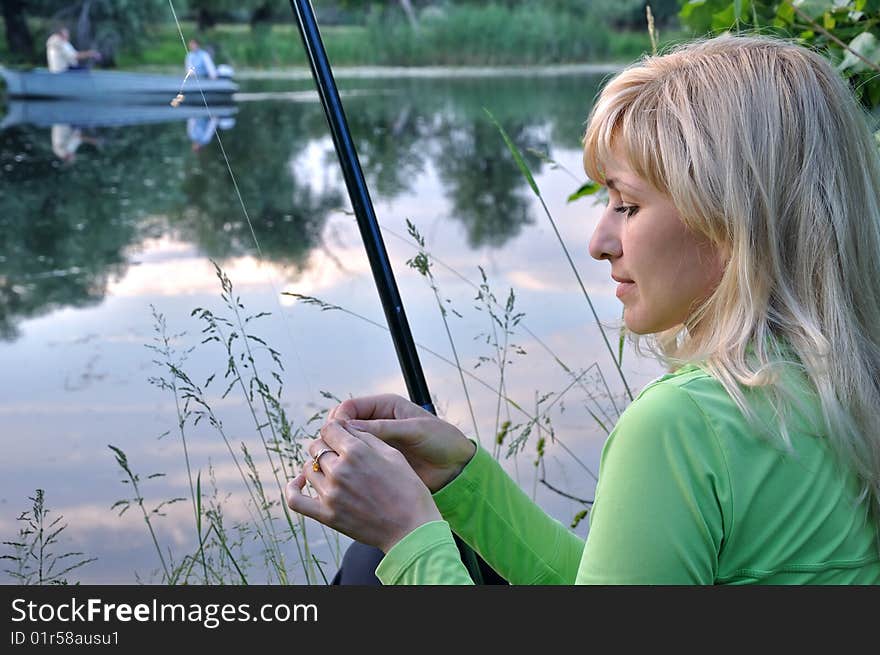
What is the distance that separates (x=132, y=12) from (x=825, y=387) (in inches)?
620

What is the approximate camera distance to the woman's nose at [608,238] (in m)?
0.95

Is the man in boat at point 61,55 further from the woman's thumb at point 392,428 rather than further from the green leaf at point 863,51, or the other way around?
the woman's thumb at point 392,428

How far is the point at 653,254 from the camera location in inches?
36.3

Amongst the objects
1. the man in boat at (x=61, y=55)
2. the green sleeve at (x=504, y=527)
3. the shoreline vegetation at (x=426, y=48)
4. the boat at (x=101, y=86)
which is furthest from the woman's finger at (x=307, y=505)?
the shoreline vegetation at (x=426, y=48)

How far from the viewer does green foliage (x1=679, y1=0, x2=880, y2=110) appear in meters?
1.65

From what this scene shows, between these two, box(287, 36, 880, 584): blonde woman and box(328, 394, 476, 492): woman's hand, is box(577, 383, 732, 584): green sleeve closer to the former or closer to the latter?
box(287, 36, 880, 584): blonde woman

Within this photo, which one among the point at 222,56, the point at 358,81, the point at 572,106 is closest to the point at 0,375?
the point at 572,106

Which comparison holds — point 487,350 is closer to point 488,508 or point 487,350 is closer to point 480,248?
point 480,248

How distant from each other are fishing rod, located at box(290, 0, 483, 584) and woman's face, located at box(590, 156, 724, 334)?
0.25m

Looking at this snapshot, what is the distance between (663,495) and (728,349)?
0.14 meters

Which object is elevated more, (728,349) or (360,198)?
(360,198)

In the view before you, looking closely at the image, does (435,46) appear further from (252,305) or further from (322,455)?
(322,455)

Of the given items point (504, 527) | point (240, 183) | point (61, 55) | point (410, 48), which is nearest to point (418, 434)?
point (504, 527)

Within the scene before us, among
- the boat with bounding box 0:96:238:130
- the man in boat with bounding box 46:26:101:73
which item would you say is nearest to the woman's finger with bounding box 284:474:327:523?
the boat with bounding box 0:96:238:130
